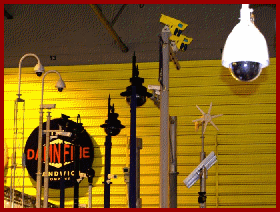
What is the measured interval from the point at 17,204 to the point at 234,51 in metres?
8.72

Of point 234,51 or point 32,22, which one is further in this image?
point 32,22

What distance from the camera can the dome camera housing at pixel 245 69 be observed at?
3023 mm

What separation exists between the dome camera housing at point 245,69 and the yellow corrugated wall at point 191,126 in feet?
27.2

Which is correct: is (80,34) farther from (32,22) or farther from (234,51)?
(234,51)

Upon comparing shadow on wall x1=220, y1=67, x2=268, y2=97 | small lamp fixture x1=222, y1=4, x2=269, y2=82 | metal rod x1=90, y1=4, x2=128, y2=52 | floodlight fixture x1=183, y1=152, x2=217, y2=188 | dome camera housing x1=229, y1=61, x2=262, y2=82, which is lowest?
floodlight fixture x1=183, y1=152, x2=217, y2=188

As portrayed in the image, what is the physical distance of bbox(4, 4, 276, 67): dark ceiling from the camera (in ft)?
37.9

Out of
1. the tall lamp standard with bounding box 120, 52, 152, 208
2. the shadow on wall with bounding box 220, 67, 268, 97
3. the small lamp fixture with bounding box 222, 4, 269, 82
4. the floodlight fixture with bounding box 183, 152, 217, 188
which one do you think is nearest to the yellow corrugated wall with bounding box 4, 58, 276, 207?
the shadow on wall with bounding box 220, 67, 268, 97

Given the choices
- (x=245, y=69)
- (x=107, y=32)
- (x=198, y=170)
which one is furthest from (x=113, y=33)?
(x=245, y=69)

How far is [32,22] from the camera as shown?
482 inches

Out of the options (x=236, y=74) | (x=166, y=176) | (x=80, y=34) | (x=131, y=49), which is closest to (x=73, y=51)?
(x=80, y=34)

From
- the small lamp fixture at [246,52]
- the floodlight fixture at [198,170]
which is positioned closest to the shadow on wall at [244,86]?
the floodlight fixture at [198,170]

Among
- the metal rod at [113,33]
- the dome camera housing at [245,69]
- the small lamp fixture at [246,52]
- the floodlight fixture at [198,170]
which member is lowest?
the floodlight fixture at [198,170]

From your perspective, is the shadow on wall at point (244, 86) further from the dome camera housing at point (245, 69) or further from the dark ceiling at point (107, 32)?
the dome camera housing at point (245, 69)

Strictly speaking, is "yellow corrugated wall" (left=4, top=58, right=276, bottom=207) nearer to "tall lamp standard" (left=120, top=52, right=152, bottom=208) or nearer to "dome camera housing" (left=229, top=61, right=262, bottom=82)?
"tall lamp standard" (left=120, top=52, right=152, bottom=208)
